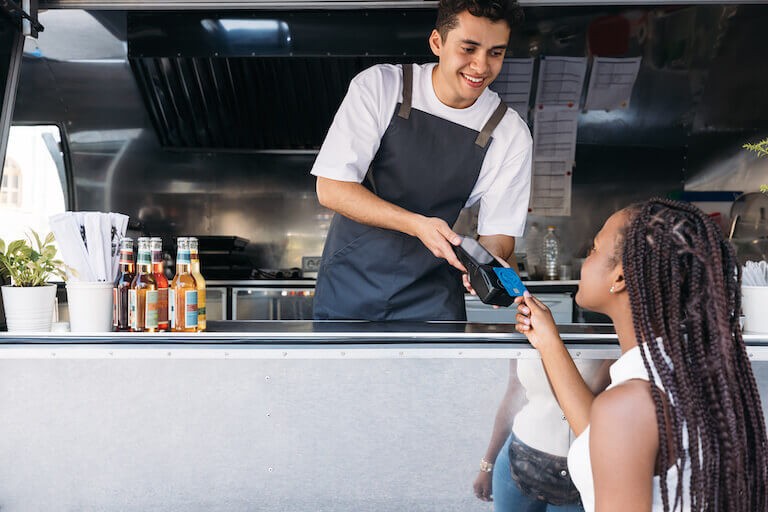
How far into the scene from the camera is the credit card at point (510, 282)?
4.16 feet

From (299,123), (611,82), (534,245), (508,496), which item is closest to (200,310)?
(508,496)

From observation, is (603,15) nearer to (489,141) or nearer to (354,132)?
(489,141)

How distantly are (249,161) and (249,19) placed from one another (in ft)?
3.37

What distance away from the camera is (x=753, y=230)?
3896 mm

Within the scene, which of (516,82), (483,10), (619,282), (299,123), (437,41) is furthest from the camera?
(299,123)

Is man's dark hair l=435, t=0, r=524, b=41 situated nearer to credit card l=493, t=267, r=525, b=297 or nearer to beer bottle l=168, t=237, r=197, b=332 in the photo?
credit card l=493, t=267, r=525, b=297

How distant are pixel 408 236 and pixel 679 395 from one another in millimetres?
1080

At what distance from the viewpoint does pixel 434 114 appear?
1901 mm

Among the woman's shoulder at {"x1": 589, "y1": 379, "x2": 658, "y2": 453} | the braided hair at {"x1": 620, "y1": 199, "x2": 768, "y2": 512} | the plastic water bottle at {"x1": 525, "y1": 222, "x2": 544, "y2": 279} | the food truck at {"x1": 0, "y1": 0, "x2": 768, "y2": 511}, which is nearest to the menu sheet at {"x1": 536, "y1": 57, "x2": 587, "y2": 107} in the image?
the food truck at {"x1": 0, "y1": 0, "x2": 768, "y2": 511}

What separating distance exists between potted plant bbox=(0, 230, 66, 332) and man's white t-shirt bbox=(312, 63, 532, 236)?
2.26ft

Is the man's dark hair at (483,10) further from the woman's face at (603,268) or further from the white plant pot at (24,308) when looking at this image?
the white plant pot at (24,308)

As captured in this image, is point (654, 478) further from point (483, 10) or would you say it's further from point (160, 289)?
point (483, 10)

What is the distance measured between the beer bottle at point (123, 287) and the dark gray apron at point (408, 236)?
66 cm

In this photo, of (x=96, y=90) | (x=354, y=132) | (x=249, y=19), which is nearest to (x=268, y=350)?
(x=354, y=132)
